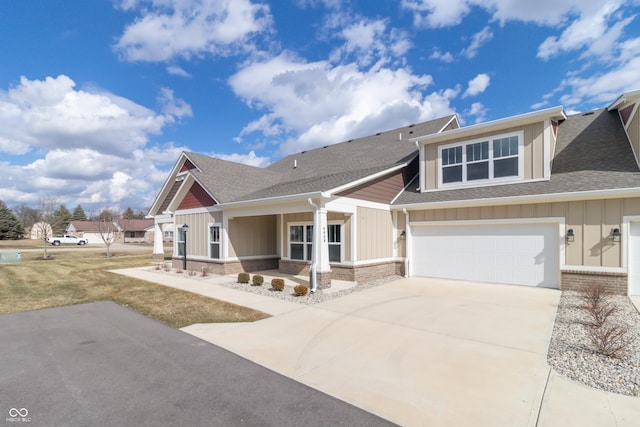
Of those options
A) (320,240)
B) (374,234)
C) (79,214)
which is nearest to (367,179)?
(374,234)

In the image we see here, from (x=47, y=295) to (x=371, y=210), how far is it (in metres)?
11.5

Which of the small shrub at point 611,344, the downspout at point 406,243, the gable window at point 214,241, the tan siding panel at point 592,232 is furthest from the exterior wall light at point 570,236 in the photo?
the gable window at point 214,241

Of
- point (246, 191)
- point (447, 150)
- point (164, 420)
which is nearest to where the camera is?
point (164, 420)

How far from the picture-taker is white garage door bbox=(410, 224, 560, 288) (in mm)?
9953

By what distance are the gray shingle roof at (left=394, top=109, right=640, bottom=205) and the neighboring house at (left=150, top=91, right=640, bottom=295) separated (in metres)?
0.04

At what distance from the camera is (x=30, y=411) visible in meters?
3.53

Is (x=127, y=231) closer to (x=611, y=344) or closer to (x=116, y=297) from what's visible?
(x=116, y=297)

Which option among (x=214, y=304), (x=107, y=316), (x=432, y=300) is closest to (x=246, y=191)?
(x=214, y=304)

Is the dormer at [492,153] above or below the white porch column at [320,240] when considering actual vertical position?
above

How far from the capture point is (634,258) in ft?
28.7

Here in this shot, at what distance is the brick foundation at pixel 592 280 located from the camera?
8.74 m

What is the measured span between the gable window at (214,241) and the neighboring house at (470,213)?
0.24ft

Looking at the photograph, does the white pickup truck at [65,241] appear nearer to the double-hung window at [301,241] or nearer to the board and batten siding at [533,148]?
the double-hung window at [301,241]

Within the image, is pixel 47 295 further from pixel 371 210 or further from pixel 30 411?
pixel 371 210
